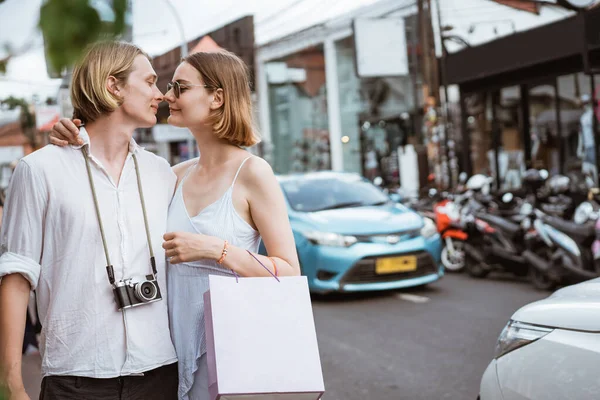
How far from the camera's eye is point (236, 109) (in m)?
2.37

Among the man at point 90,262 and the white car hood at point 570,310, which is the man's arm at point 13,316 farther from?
the white car hood at point 570,310

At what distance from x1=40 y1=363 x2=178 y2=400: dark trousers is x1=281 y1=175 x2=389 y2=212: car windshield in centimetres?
702

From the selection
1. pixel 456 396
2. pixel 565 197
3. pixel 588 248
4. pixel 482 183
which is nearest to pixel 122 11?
pixel 456 396

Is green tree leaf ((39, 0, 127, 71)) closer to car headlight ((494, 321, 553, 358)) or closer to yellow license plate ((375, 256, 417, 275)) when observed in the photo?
car headlight ((494, 321, 553, 358))

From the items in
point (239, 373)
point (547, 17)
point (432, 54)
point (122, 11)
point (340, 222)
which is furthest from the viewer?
point (432, 54)

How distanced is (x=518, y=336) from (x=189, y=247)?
1419 mm

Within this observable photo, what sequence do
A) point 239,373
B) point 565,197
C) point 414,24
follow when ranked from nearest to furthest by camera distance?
point 239,373 → point 565,197 → point 414,24

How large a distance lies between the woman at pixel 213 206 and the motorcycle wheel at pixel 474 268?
8.02 meters

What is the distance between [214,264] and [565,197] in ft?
26.1

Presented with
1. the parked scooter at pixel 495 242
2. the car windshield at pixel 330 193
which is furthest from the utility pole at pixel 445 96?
the car windshield at pixel 330 193

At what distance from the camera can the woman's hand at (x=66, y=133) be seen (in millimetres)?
2182

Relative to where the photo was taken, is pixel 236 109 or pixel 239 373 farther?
pixel 236 109

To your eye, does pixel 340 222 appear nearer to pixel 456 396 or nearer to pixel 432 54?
pixel 456 396

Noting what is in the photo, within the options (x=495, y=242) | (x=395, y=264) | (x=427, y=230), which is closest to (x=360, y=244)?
(x=395, y=264)
